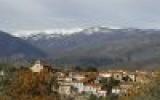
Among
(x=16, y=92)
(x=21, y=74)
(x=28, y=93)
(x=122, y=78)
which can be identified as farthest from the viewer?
(x=122, y=78)

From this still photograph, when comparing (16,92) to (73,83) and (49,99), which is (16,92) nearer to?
(49,99)

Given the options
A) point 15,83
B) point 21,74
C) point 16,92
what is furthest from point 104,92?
point 16,92

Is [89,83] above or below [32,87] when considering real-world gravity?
above

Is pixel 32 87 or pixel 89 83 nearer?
pixel 32 87

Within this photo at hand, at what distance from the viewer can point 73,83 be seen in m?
123

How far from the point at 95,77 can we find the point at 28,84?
131ft

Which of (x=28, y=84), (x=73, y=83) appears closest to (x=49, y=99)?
(x=28, y=84)

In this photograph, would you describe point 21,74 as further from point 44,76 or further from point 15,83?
point 15,83

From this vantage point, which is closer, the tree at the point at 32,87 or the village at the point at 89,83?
the tree at the point at 32,87

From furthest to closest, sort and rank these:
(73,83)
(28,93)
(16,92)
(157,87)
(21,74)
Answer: (73,83) < (21,74) < (28,93) < (16,92) < (157,87)

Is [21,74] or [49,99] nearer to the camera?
[49,99]

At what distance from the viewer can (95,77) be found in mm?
130125

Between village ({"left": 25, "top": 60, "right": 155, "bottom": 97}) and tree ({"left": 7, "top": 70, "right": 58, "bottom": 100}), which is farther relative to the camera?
village ({"left": 25, "top": 60, "right": 155, "bottom": 97})

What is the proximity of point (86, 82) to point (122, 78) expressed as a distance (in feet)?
35.7
